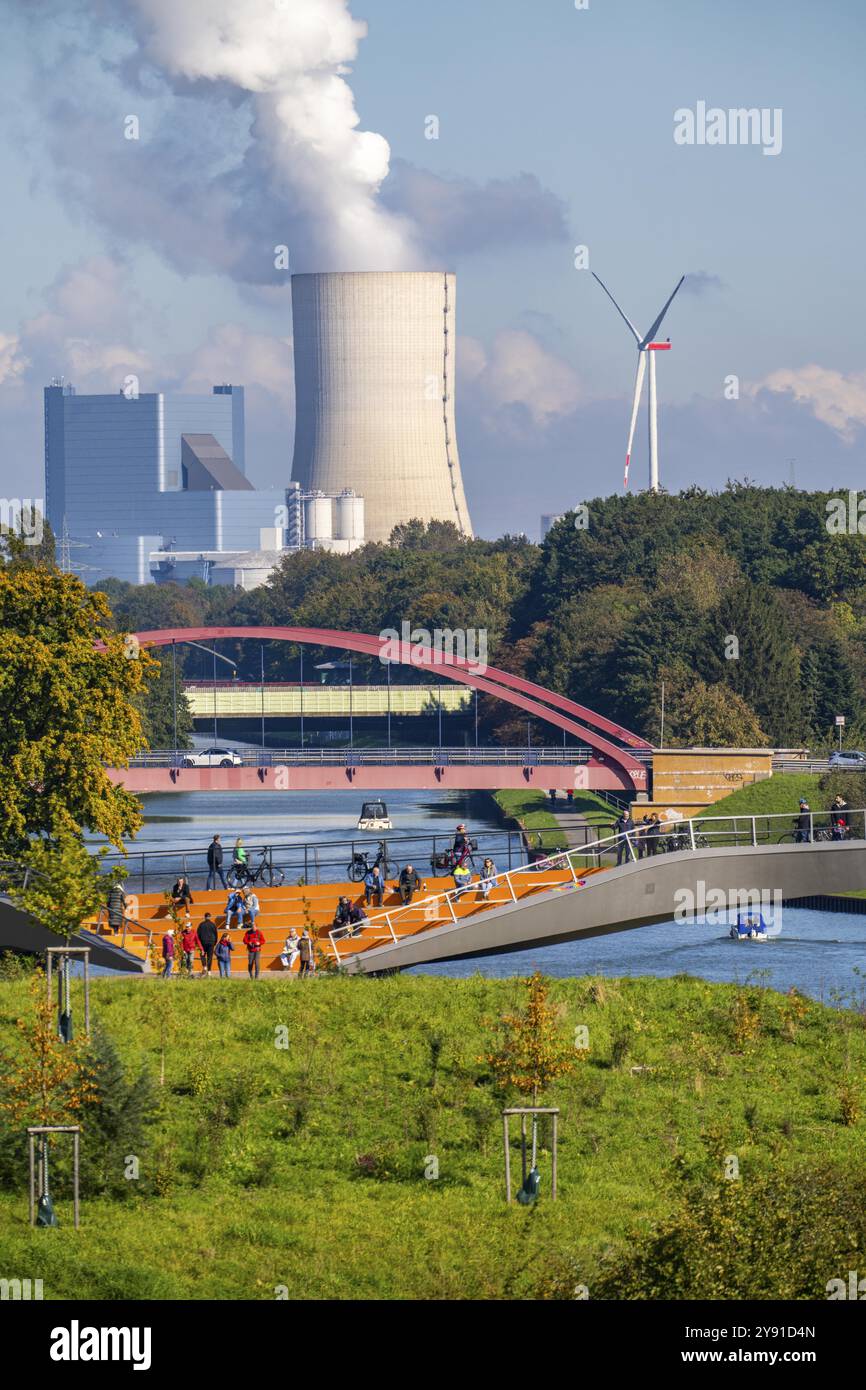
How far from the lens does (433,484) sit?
184875 millimetres

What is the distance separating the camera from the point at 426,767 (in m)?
85.1

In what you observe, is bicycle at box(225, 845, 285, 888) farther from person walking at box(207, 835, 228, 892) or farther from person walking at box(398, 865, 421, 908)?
person walking at box(398, 865, 421, 908)

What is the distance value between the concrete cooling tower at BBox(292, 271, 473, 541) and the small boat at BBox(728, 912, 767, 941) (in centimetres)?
11096

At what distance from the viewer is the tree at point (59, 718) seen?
39188mm

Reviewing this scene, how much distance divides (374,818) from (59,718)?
46.8 meters

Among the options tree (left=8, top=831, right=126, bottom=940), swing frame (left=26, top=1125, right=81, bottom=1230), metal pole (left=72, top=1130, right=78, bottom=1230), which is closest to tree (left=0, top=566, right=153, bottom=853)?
tree (left=8, top=831, right=126, bottom=940)

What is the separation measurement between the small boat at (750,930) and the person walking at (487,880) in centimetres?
1625

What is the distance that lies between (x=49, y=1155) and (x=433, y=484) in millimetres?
165142

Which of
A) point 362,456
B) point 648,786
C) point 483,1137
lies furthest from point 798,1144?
point 362,456

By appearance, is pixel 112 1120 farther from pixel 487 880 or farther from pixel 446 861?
pixel 446 861

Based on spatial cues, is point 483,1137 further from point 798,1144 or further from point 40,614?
point 40,614

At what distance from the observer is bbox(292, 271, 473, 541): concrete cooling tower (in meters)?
159

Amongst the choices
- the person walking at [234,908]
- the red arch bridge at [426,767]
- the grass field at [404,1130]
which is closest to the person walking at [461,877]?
the person walking at [234,908]

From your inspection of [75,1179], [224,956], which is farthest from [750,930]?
[75,1179]
